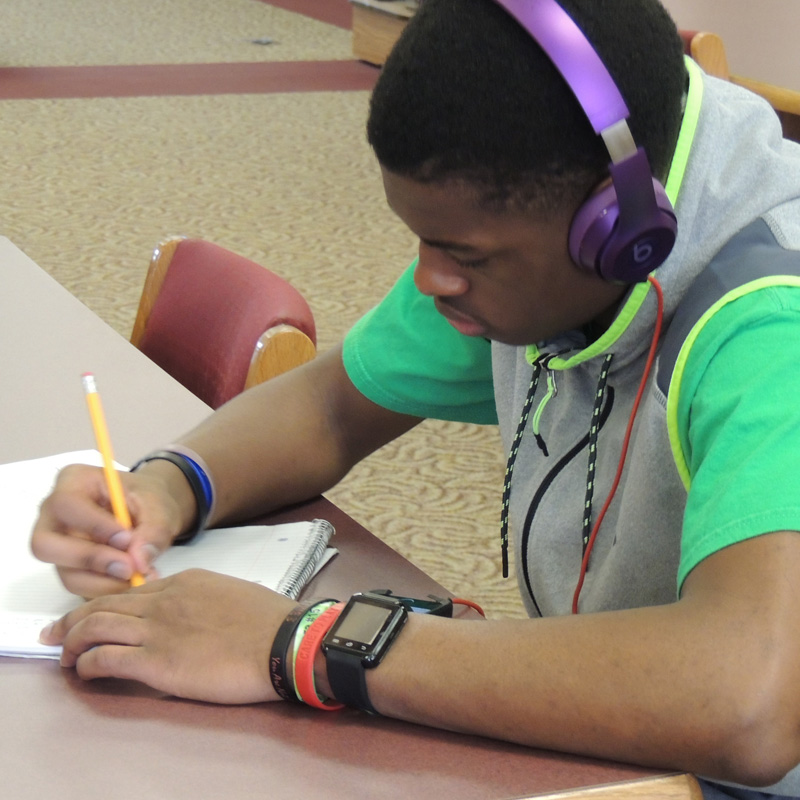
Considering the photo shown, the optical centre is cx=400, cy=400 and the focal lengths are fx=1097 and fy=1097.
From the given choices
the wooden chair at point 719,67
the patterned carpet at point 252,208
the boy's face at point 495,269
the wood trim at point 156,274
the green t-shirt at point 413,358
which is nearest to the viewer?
the boy's face at point 495,269

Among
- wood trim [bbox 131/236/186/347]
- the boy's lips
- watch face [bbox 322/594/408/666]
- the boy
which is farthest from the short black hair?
wood trim [bbox 131/236/186/347]

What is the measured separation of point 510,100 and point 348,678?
1.32 feet

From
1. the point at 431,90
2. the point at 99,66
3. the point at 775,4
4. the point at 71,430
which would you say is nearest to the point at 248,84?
the point at 99,66

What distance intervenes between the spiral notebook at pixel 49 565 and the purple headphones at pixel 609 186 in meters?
0.36

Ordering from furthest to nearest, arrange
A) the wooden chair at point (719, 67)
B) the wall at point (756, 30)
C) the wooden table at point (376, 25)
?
the wooden table at point (376, 25) < the wall at point (756, 30) < the wooden chair at point (719, 67)

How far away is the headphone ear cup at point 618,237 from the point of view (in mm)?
765

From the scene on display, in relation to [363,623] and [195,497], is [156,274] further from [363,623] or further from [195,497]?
[363,623]

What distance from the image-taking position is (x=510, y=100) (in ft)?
2.40

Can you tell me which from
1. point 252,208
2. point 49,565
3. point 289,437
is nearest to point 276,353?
point 289,437

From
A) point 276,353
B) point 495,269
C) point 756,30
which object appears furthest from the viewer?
point 756,30

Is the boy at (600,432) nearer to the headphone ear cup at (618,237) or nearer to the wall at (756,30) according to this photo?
the headphone ear cup at (618,237)

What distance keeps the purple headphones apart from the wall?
3441mm

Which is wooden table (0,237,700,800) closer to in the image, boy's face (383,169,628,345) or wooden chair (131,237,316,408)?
boy's face (383,169,628,345)

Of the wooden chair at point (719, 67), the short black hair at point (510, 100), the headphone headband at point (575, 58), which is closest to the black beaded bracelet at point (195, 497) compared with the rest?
the short black hair at point (510, 100)
